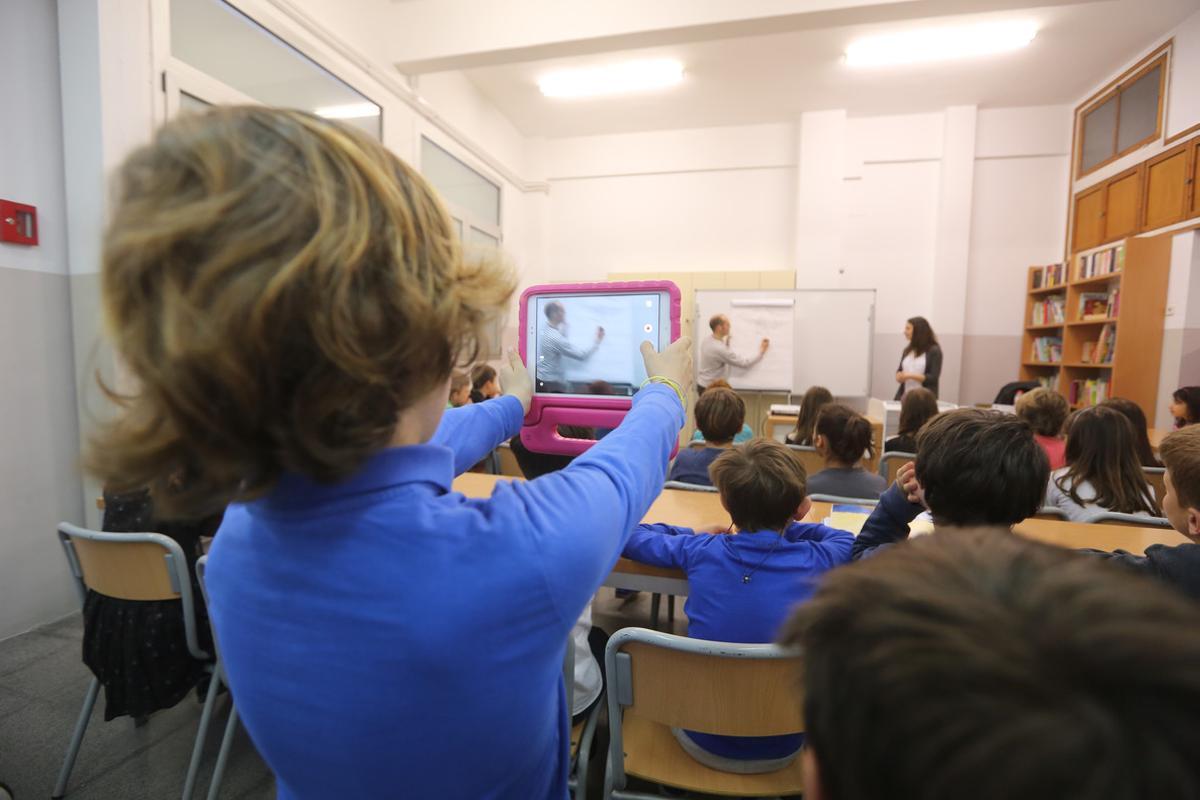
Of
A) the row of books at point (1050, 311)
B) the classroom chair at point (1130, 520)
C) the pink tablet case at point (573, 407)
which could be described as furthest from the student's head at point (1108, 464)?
the row of books at point (1050, 311)

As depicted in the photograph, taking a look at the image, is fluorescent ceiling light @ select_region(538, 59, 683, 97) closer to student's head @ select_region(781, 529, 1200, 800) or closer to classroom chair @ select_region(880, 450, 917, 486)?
classroom chair @ select_region(880, 450, 917, 486)

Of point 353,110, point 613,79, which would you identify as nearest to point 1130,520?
point 353,110

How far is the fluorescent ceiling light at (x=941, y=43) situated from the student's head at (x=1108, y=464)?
12.6ft

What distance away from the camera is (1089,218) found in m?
5.54

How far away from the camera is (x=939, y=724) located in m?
0.25

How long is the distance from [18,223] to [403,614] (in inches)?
122

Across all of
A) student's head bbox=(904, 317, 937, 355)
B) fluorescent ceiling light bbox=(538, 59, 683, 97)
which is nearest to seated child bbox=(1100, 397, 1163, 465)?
student's head bbox=(904, 317, 937, 355)

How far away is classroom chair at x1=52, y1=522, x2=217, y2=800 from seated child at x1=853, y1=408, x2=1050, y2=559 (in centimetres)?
167

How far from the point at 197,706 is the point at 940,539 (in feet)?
8.14

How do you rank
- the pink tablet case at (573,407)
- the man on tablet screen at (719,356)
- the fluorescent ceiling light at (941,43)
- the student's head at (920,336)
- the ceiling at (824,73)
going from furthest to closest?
the man on tablet screen at (719,356) → the student's head at (920,336) → the fluorescent ceiling light at (941,43) → the ceiling at (824,73) → the pink tablet case at (573,407)

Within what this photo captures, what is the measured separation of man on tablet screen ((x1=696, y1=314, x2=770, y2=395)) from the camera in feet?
18.8

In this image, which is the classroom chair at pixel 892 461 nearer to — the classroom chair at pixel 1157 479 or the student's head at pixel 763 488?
the classroom chair at pixel 1157 479

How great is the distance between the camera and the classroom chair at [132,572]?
1.49m

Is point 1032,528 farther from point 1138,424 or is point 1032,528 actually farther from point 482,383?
point 482,383
